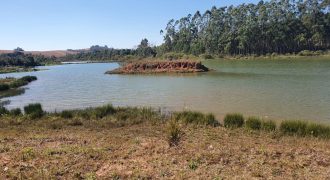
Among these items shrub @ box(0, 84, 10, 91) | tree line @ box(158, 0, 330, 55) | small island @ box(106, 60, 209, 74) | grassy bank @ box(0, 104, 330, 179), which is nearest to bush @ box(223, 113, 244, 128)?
grassy bank @ box(0, 104, 330, 179)

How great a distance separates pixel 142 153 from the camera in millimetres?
9531

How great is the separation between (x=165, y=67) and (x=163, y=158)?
65.0 meters

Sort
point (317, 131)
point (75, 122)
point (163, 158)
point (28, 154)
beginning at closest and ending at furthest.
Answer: point (163, 158) < point (28, 154) < point (317, 131) < point (75, 122)

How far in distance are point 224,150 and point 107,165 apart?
307 centimetres

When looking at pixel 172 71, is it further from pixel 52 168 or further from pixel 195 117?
pixel 52 168

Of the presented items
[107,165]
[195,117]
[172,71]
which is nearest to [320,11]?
[172,71]

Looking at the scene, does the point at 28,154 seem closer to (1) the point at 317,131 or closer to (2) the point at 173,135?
(2) the point at 173,135

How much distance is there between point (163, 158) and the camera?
8930mm

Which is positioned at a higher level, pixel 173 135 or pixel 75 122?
pixel 173 135

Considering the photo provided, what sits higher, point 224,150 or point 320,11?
point 320,11

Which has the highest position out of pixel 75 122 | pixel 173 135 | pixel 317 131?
pixel 173 135

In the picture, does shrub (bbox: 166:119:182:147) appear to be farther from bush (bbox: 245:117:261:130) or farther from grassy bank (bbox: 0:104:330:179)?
bush (bbox: 245:117:261:130)

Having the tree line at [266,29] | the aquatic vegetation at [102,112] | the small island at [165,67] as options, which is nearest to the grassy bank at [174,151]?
the aquatic vegetation at [102,112]

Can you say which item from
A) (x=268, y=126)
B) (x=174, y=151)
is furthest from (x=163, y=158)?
(x=268, y=126)
